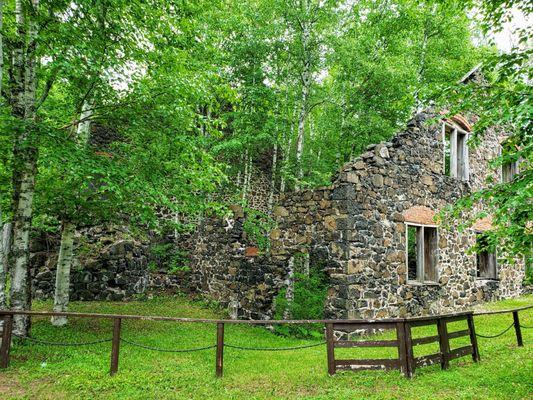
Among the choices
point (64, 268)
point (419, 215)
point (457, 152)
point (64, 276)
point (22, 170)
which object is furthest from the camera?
point (457, 152)

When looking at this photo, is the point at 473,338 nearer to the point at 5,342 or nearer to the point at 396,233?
the point at 396,233

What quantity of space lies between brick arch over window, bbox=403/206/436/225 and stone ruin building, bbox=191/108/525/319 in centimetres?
3

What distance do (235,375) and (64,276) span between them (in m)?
5.03

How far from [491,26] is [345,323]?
5515 millimetres

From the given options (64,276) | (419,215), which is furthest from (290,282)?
(64,276)

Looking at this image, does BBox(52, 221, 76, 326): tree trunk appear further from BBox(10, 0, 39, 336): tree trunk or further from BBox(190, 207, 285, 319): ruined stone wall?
BBox(190, 207, 285, 319): ruined stone wall

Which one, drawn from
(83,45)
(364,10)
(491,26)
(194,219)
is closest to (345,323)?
(491,26)

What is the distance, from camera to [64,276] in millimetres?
8797

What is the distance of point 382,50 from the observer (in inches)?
620

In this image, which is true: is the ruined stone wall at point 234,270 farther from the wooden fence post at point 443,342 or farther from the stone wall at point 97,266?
the wooden fence post at point 443,342

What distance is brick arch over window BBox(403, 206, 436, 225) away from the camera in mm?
10258

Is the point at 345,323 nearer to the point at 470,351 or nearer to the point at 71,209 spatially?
the point at 470,351

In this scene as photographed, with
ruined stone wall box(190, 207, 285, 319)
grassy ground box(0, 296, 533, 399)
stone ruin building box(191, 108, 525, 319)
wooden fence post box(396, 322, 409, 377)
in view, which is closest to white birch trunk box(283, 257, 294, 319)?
stone ruin building box(191, 108, 525, 319)

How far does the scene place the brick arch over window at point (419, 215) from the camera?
10.3 meters
